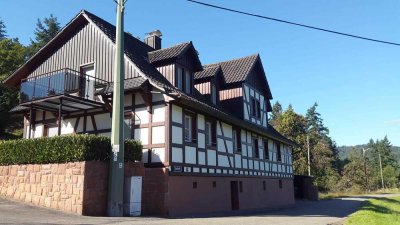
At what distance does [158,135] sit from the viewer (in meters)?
15.8

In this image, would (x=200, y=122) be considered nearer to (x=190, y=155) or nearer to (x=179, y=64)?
(x=190, y=155)

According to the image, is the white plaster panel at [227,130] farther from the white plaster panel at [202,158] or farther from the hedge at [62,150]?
the hedge at [62,150]

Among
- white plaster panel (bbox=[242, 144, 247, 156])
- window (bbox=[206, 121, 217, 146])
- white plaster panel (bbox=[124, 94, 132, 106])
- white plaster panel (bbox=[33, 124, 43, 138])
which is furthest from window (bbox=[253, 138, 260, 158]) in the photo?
white plaster panel (bbox=[33, 124, 43, 138])

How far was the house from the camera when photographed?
52.0 ft

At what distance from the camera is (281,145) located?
30734 mm

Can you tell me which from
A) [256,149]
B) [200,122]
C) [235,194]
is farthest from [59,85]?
[256,149]

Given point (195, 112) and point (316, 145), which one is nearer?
point (195, 112)

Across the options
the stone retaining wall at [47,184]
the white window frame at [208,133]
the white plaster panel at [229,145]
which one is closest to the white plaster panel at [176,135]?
the white window frame at [208,133]

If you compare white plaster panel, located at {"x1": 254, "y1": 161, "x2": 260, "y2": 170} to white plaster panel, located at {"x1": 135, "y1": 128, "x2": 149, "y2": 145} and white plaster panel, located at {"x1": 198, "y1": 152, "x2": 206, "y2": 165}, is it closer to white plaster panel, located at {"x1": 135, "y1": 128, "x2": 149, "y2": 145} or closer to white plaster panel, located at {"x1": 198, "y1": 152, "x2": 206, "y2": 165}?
white plaster panel, located at {"x1": 198, "y1": 152, "x2": 206, "y2": 165}

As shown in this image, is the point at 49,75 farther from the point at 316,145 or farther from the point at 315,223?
the point at 316,145

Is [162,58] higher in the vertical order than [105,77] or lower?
higher

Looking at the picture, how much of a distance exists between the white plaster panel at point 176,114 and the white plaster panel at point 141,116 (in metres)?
1.15

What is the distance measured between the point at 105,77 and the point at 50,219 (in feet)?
27.5

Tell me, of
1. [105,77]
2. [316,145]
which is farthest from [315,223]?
[316,145]
